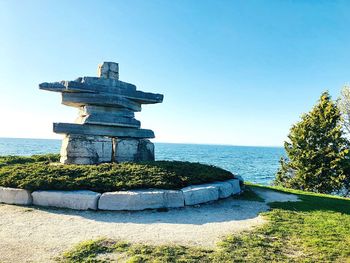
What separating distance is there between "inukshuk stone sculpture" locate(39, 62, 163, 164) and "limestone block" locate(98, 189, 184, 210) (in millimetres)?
3880

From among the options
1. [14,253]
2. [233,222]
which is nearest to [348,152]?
[233,222]

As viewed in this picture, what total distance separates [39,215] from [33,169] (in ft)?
8.80

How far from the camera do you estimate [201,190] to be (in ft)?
28.5

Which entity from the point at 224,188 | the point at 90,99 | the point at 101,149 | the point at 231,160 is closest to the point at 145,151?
the point at 101,149

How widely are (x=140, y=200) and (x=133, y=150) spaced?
15.5ft

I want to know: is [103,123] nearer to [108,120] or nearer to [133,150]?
[108,120]

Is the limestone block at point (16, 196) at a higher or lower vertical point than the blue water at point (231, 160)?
higher

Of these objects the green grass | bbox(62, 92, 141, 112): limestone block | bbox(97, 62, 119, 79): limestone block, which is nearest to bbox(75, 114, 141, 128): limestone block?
bbox(62, 92, 141, 112): limestone block

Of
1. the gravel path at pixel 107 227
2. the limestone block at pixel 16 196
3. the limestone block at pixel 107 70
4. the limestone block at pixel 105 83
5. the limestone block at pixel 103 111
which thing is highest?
the limestone block at pixel 107 70

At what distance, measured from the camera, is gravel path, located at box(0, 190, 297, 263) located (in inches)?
206

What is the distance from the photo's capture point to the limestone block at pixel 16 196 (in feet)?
26.0

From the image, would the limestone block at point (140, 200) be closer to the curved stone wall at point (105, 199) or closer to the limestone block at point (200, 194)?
the curved stone wall at point (105, 199)

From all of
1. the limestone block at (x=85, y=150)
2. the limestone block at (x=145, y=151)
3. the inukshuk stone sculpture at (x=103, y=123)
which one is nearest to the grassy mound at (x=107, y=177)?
the limestone block at (x=85, y=150)

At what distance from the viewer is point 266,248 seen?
534cm
